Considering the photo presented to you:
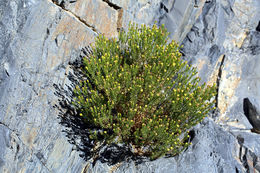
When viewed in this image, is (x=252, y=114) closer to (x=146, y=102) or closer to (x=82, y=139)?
(x=146, y=102)

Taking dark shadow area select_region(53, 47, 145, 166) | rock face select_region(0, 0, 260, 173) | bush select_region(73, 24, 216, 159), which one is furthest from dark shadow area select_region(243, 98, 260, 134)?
dark shadow area select_region(53, 47, 145, 166)

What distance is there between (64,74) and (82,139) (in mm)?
1401

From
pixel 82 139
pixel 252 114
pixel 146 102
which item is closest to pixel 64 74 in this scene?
pixel 82 139

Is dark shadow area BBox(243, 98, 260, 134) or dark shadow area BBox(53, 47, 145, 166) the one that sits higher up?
dark shadow area BBox(243, 98, 260, 134)

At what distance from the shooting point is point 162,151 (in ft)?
13.3

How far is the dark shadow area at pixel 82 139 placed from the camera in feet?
14.0

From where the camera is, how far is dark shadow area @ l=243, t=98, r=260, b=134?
693cm

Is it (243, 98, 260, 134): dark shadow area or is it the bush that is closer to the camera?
the bush

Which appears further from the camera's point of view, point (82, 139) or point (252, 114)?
point (252, 114)

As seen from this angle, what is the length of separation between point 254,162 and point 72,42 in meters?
4.90

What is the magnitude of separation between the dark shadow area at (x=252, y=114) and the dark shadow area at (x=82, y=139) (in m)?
4.37

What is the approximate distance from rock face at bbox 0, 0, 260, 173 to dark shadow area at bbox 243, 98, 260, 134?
25.7 inches

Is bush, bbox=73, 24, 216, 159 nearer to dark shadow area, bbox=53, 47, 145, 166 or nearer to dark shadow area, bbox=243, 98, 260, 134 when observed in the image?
dark shadow area, bbox=53, 47, 145, 166

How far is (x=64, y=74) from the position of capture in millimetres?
4762
